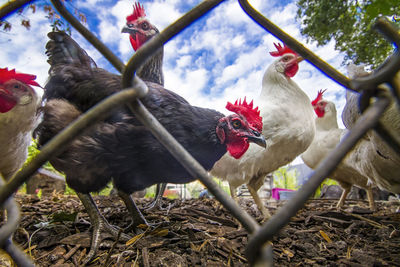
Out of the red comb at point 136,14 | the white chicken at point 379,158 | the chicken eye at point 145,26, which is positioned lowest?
the white chicken at point 379,158

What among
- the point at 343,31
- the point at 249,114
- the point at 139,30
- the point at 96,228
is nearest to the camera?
the point at 96,228

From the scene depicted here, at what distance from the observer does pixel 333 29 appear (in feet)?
16.6

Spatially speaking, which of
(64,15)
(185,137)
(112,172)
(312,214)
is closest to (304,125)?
(312,214)

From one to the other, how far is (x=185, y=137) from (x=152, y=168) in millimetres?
247

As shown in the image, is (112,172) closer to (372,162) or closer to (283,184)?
(372,162)

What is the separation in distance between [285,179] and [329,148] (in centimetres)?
390

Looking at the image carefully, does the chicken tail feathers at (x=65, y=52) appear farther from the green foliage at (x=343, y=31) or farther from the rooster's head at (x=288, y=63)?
the green foliage at (x=343, y=31)

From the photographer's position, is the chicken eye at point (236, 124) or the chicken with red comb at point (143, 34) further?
the chicken with red comb at point (143, 34)

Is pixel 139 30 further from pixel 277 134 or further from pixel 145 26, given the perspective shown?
pixel 277 134

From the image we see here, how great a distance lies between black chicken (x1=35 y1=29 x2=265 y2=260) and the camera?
1178 mm

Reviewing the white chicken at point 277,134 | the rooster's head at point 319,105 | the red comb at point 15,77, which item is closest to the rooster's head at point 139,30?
the red comb at point 15,77

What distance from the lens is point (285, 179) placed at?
23.1ft

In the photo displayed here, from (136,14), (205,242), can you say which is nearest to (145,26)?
(136,14)

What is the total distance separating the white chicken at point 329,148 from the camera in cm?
309
